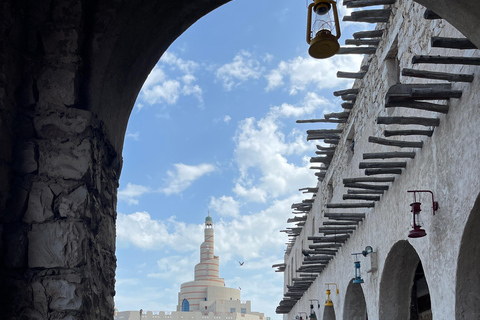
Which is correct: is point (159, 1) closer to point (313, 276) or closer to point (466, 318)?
point (466, 318)

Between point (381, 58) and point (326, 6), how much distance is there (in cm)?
593

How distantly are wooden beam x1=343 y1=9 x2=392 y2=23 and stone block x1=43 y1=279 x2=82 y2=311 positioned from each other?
7487 millimetres

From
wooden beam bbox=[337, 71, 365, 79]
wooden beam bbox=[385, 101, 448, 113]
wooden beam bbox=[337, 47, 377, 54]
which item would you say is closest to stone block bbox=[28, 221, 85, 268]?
wooden beam bbox=[385, 101, 448, 113]

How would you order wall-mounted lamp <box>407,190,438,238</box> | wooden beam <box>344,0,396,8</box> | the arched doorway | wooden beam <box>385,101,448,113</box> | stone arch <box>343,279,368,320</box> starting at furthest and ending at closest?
stone arch <box>343,279,368,320</box>, the arched doorway, wooden beam <box>344,0,396,8</box>, wall-mounted lamp <box>407,190,438,238</box>, wooden beam <box>385,101,448,113</box>

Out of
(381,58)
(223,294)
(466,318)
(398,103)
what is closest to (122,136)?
(398,103)

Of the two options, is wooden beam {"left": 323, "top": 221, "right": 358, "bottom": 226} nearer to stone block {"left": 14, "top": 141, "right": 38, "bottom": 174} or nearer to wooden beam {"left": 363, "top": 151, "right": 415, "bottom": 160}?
wooden beam {"left": 363, "top": 151, "right": 415, "bottom": 160}

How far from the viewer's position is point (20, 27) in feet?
11.1

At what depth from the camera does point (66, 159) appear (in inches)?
134

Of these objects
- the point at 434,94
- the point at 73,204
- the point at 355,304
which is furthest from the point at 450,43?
the point at 355,304

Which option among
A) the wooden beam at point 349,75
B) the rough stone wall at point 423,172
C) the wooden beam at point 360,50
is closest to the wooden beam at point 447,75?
the rough stone wall at point 423,172

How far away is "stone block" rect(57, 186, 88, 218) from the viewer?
3.32 m

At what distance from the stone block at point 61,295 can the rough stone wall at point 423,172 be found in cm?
429

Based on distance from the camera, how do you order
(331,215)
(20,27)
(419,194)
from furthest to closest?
(331,215) < (419,194) < (20,27)

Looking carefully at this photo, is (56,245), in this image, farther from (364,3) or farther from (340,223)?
(340,223)
